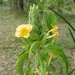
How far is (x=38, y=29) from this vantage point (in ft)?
1.75

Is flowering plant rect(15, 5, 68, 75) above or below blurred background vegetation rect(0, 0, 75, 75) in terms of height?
above

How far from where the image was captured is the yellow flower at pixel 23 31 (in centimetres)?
50

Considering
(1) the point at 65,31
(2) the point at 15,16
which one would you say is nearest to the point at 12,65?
(1) the point at 65,31

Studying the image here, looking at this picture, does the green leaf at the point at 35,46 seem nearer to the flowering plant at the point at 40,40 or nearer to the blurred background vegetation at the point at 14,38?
the flowering plant at the point at 40,40

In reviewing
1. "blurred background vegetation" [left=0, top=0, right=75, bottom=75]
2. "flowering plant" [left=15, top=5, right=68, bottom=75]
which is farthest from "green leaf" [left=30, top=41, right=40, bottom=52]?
"blurred background vegetation" [left=0, top=0, right=75, bottom=75]

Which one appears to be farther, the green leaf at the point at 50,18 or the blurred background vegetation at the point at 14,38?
the blurred background vegetation at the point at 14,38

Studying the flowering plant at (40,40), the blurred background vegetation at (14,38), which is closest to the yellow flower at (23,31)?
the flowering plant at (40,40)

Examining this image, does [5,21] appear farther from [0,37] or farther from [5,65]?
[5,65]

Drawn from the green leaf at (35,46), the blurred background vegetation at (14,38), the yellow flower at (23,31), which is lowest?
the blurred background vegetation at (14,38)

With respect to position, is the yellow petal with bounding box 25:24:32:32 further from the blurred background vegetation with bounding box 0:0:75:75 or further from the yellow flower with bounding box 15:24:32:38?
the blurred background vegetation with bounding box 0:0:75:75

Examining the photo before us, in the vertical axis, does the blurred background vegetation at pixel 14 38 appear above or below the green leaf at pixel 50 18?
below

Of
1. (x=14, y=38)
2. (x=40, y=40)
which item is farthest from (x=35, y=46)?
(x=14, y=38)

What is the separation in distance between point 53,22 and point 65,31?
5.43 metres

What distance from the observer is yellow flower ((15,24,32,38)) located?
0.50m
